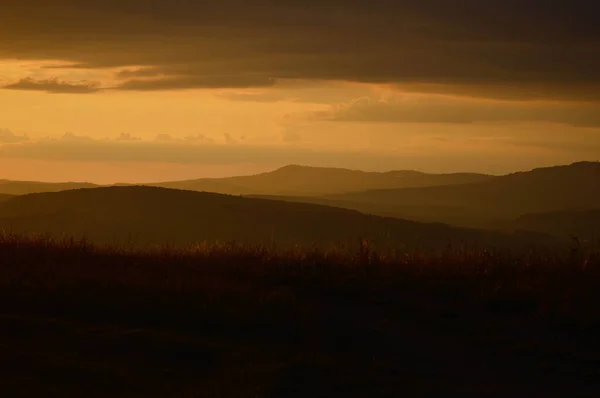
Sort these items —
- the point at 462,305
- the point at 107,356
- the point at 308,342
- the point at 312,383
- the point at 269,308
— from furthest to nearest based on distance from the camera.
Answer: the point at 462,305, the point at 269,308, the point at 308,342, the point at 107,356, the point at 312,383

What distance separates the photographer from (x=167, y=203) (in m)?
78.1

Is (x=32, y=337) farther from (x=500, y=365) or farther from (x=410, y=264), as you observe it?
(x=410, y=264)

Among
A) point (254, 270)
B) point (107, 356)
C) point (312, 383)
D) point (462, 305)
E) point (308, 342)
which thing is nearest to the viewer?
point (312, 383)

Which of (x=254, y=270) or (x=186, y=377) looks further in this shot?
(x=254, y=270)

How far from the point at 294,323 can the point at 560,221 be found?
10399 centimetres

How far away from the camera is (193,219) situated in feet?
236

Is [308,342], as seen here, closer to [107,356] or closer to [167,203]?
[107,356]

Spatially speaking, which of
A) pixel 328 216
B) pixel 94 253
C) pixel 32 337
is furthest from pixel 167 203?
pixel 32 337

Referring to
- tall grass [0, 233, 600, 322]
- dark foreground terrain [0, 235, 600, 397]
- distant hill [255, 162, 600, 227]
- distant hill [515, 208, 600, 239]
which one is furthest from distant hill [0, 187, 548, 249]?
distant hill [255, 162, 600, 227]

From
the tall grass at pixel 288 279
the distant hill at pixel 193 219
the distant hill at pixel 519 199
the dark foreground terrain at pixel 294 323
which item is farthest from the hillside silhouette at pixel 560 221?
the dark foreground terrain at pixel 294 323

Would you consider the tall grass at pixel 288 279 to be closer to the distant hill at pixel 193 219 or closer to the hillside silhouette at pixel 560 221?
the distant hill at pixel 193 219

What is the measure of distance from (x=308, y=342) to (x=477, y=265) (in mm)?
4698

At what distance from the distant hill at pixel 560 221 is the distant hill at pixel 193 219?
23754 millimetres

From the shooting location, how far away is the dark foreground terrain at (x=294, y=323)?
862 centimetres
